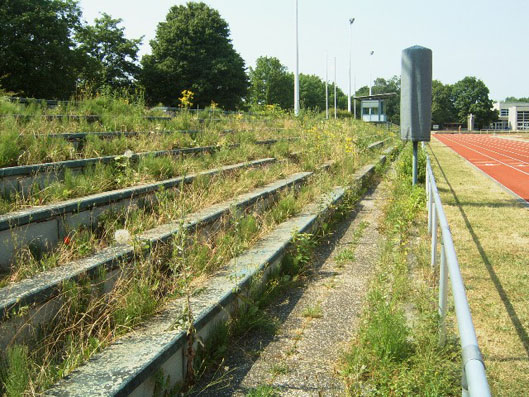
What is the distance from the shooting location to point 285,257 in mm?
5242

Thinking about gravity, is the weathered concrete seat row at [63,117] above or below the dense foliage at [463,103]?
below

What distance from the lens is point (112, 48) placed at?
54.4m

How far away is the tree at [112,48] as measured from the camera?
52531 millimetres

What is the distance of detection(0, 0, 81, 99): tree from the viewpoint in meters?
34.8

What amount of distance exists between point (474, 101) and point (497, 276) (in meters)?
133

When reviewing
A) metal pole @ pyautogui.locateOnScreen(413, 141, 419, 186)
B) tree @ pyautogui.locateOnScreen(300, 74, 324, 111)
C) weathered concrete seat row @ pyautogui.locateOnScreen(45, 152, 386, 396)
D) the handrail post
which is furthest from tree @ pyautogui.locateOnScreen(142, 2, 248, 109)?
tree @ pyautogui.locateOnScreen(300, 74, 324, 111)

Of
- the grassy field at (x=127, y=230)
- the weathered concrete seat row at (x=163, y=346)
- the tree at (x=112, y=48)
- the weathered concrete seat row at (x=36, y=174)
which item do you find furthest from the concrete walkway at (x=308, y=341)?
the tree at (x=112, y=48)

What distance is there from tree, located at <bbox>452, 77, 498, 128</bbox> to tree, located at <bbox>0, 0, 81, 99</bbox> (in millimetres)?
107933

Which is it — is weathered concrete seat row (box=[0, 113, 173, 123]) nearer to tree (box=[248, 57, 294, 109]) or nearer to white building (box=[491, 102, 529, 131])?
tree (box=[248, 57, 294, 109])

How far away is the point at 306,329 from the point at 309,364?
59 cm

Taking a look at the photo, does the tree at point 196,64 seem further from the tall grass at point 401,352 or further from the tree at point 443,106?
the tree at point 443,106

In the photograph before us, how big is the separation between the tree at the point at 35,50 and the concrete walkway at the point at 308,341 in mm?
33912

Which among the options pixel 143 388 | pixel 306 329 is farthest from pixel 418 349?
pixel 143 388

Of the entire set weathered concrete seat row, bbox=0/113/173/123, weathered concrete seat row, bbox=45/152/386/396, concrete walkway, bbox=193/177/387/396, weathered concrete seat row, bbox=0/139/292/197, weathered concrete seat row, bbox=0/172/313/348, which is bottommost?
concrete walkway, bbox=193/177/387/396
